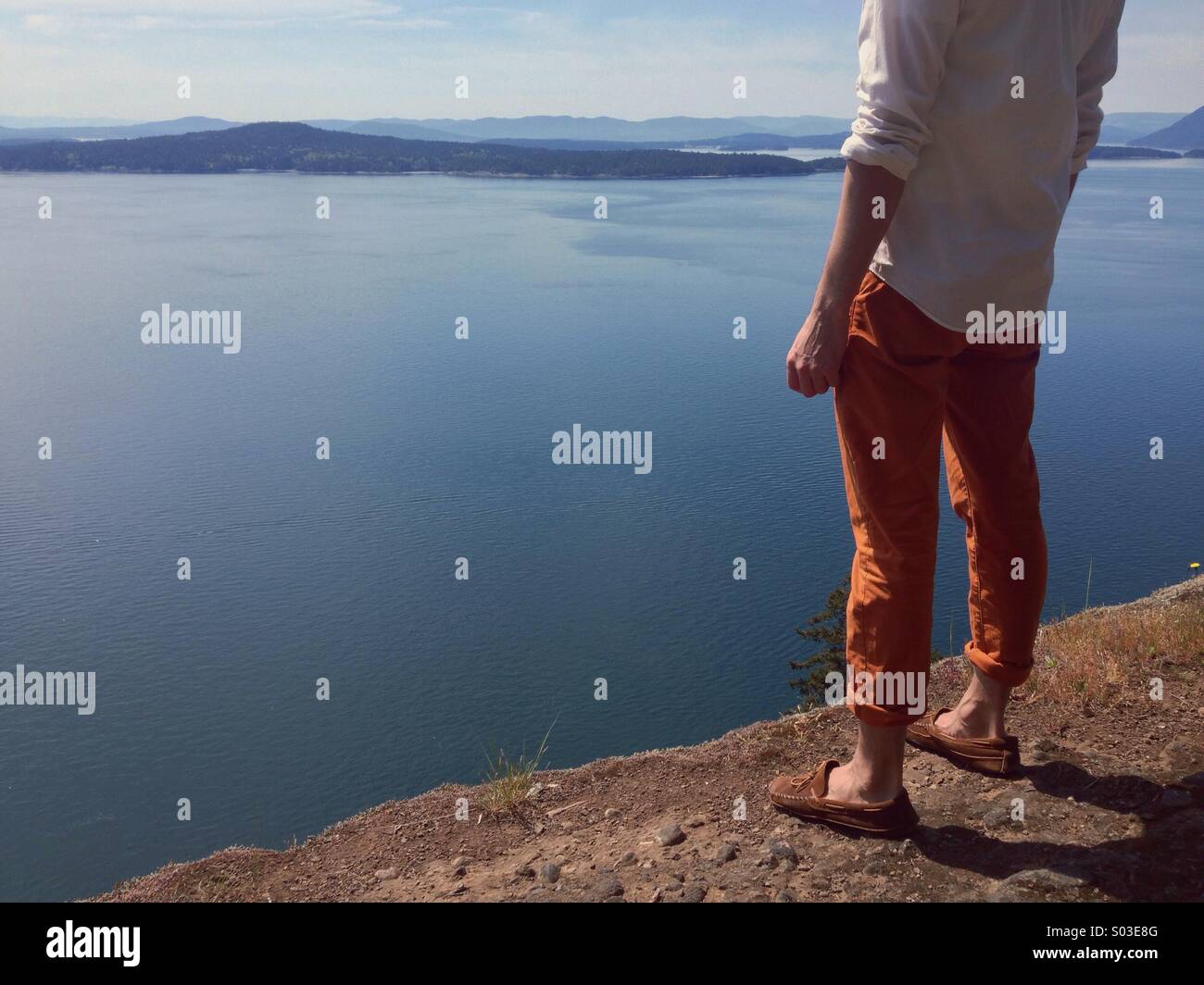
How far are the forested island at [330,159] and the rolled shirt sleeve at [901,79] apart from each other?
99503 millimetres

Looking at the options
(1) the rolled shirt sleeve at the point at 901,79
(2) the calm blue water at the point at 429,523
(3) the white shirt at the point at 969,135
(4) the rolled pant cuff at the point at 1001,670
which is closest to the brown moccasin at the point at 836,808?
(4) the rolled pant cuff at the point at 1001,670

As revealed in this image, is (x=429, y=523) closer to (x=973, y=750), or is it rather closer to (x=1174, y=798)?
(x=973, y=750)

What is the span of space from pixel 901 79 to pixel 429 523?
27042mm

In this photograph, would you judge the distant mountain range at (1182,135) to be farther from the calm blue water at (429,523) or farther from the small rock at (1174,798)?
the small rock at (1174,798)

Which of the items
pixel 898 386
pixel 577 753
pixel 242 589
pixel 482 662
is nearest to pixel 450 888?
pixel 898 386

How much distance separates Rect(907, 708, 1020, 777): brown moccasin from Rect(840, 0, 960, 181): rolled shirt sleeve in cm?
150

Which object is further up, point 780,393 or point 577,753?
point 780,393

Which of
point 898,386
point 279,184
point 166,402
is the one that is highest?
point 279,184

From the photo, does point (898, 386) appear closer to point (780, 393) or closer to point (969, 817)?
point (969, 817)

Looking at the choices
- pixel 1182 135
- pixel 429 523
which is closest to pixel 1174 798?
pixel 429 523

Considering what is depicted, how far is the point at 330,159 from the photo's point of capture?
10544 centimetres

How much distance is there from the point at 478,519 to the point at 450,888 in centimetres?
2590

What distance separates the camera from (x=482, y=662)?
23.4 metres
